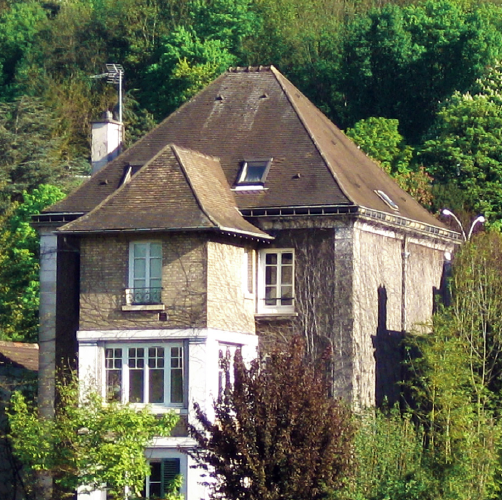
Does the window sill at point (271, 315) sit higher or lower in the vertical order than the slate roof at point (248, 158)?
lower

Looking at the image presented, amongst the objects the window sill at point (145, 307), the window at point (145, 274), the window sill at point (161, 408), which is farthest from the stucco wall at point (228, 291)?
the window sill at point (161, 408)

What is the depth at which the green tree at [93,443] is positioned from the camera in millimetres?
32406

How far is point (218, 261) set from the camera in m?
36.5

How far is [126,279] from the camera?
36625 millimetres

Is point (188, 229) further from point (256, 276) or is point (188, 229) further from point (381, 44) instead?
point (381, 44)

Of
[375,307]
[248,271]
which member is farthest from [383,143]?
[248,271]

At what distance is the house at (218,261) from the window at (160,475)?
0.14 ft

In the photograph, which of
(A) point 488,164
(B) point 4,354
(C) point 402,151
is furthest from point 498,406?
(C) point 402,151

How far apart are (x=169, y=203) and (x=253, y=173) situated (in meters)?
2.97

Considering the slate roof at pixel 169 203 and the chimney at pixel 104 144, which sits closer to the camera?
the slate roof at pixel 169 203

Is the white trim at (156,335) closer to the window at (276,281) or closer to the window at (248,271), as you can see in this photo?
the window at (248,271)

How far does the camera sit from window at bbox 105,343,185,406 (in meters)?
36.1

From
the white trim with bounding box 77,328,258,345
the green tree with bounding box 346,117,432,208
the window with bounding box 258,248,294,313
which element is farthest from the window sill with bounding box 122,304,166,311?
the green tree with bounding box 346,117,432,208

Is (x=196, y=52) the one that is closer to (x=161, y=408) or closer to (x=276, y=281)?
(x=276, y=281)
